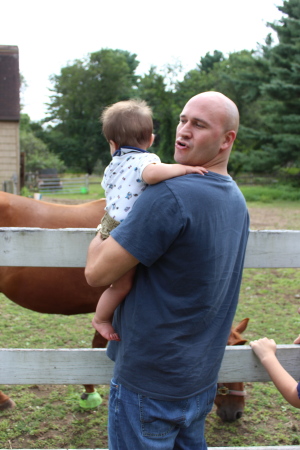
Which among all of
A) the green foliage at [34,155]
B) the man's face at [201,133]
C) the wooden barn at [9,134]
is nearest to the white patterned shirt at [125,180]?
the man's face at [201,133]

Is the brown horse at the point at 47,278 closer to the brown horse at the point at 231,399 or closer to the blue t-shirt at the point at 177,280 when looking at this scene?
the brown horse at the point at 231,399

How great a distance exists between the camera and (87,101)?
201ft

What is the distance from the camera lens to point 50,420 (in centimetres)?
363

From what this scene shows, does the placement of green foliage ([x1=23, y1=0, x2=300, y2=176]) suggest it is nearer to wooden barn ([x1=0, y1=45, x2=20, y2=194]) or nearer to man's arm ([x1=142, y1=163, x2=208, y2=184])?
wooden barn ([x1=0, y1=45, x2=20, y2=194])

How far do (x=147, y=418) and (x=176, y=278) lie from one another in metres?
0.55

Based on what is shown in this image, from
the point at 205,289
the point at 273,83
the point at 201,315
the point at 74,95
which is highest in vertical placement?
the point at 74,95

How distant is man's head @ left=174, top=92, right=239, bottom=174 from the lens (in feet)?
5.62

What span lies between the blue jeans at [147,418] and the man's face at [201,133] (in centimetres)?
94

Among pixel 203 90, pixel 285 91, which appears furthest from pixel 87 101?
pixel 285 91

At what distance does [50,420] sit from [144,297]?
2.47 meters

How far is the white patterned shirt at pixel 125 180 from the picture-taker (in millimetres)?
1909

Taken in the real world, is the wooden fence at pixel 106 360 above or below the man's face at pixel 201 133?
below

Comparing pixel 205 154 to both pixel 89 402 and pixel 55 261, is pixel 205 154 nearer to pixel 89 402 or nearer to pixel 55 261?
pixel 55 261

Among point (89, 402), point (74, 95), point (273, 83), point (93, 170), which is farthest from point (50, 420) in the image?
point (74, 95)
